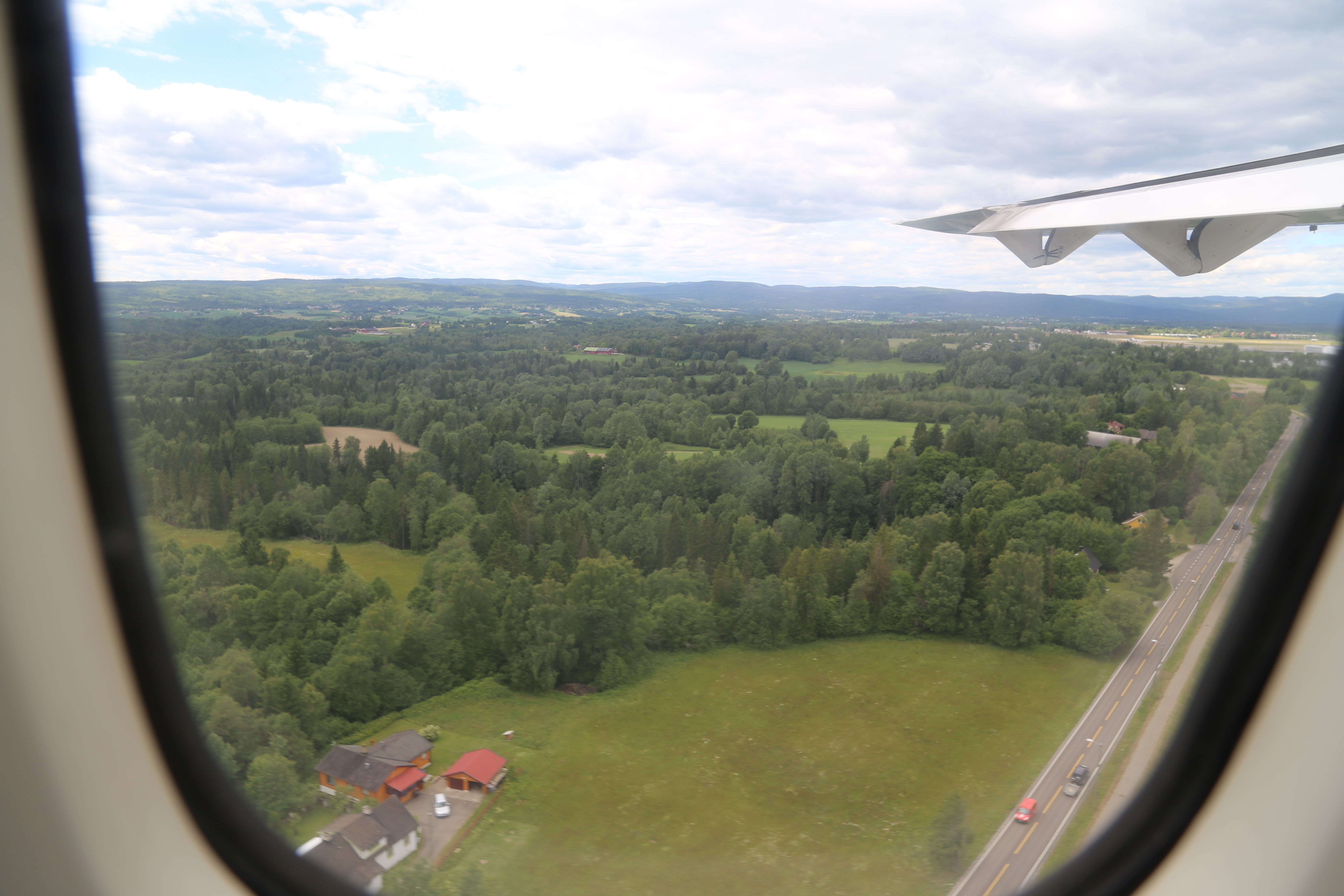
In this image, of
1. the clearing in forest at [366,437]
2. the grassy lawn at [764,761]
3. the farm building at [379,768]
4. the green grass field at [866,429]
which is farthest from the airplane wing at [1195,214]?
the clearing in forest at [366,437]

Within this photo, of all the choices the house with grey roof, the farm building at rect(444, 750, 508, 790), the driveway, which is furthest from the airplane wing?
the farm building at rect(444, 750, 508, 790)

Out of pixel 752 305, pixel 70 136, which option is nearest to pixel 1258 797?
pixel 70 136

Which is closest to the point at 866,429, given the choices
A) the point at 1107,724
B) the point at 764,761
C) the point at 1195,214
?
the point at 764,761

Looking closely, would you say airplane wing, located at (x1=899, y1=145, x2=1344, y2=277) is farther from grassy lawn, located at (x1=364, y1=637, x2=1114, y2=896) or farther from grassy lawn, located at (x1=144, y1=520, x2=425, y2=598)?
grassy lawn, located at (x1=144, y1=520, x2=425, y2=598)

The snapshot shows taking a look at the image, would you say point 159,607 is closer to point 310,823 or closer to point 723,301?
point 310,823

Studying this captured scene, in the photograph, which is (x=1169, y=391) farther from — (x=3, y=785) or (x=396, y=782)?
(x=3, y=785)

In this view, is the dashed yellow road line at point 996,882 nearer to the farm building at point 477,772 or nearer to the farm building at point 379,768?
the farm building at point 379,768
